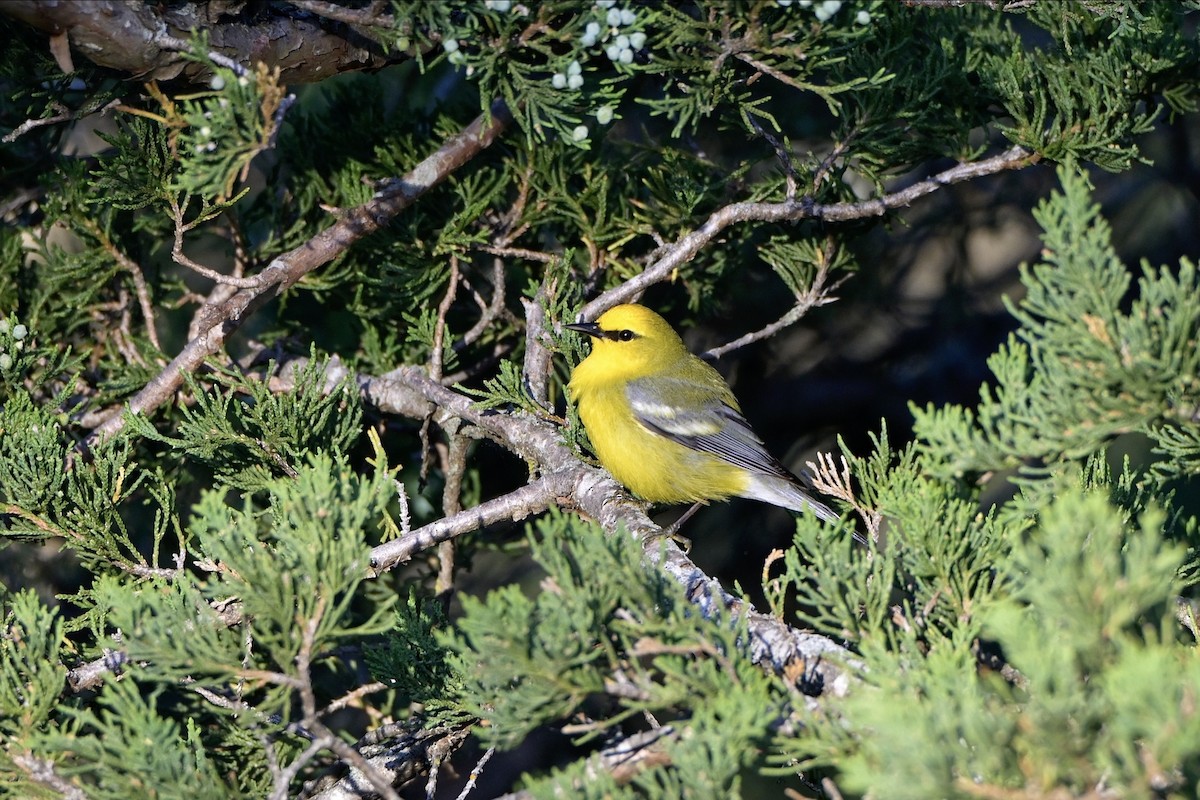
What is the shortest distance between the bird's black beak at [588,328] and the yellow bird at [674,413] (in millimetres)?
12

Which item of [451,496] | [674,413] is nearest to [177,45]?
[451,496]

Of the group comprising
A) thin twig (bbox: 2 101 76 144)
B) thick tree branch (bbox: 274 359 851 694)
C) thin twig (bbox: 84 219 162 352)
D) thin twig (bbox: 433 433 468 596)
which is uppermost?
thin twig (bbox: 2 101 76 144)

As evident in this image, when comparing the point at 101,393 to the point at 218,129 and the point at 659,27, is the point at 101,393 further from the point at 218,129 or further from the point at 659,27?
the point at 659,27

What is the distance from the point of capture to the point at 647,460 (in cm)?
352

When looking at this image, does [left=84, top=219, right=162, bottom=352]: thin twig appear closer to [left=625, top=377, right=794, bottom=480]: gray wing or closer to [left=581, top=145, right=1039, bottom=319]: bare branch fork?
[left=581, top=145, right=1039, bottom=319]: bare branch fork

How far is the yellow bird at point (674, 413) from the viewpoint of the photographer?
3.73 meters

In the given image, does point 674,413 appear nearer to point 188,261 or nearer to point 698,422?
point 698,422

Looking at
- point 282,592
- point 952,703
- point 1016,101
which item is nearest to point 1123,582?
point 952,703

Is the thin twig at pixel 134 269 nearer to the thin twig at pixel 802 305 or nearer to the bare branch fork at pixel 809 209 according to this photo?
the bare branch fork at pixel 809 209

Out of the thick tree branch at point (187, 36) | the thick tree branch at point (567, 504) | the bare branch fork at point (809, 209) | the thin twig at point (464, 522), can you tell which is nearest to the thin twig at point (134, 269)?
the thick tree branch at point (567, 504)

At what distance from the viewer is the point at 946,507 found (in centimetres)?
212

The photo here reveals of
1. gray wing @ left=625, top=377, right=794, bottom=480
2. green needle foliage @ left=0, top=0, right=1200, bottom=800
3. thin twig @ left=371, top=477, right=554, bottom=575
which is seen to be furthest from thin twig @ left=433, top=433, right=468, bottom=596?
gray wing @ left=625, top=377, right=794, bottom=480

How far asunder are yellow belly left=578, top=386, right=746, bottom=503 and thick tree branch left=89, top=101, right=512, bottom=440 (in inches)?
36.4

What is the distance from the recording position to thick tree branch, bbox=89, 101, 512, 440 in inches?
113
